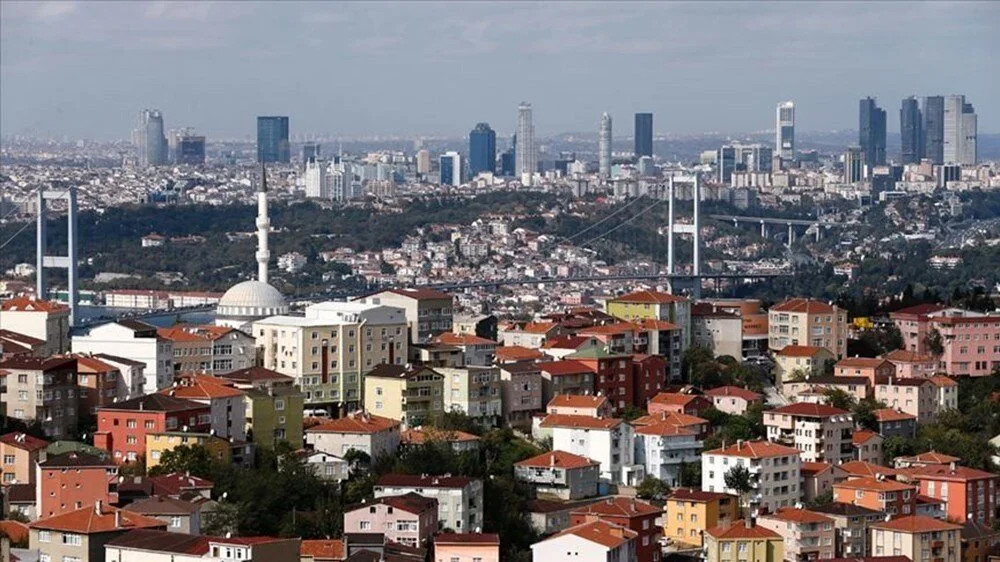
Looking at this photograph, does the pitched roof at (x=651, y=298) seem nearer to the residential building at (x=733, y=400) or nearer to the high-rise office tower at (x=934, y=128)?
the residential building at (x=733, y=400)

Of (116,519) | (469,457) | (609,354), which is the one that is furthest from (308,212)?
(116,519)

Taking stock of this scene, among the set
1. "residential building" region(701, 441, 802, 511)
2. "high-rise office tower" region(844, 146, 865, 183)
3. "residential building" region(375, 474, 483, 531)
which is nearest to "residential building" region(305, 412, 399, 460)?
"residential building" region(375, 474, 483, 531)

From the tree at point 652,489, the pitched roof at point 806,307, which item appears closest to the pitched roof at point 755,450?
the tree at point 652,489

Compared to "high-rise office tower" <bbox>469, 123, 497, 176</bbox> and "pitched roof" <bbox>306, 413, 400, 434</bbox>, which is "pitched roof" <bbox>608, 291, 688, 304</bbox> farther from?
"high-rise office tower" <bbox>469, 123, 497, 176</bbox>

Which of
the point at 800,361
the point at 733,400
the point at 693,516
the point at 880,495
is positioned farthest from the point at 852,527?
the point at 800,361

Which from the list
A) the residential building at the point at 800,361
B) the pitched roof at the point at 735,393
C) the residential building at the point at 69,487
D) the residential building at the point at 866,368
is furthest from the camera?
the residential building at the point at 800,361

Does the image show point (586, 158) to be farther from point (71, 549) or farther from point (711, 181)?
point (71, 549)

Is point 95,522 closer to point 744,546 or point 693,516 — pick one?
point 744,546
